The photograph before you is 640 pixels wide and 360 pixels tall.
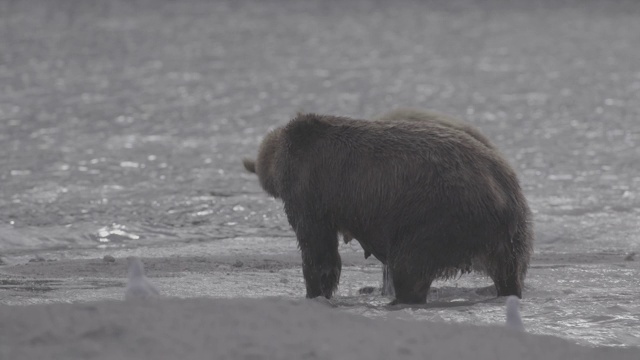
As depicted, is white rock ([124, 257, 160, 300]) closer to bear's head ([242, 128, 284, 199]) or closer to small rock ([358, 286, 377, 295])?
bear's head ([242, 128, 284, 199])

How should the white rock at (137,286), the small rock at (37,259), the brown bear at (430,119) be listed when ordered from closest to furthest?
the white rock at (137,286) < the brown bear at (430,119) < the small rock at (37,259)

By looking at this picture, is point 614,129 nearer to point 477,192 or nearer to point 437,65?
point 437,65

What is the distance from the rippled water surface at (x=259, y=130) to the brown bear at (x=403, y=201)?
0.30m

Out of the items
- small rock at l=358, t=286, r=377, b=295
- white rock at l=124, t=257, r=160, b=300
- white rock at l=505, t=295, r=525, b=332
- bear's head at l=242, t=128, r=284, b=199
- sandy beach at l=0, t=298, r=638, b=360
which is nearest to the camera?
sandy beach at l=0, t=298, r=638, b=360

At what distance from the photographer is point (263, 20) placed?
103ft

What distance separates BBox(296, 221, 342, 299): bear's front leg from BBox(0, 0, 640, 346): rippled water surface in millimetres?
274

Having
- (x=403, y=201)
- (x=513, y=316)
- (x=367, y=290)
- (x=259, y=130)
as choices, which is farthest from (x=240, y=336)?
(x=259, y=130)

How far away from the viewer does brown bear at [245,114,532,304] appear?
7.53 metres

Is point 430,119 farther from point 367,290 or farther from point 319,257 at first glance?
point 319,257

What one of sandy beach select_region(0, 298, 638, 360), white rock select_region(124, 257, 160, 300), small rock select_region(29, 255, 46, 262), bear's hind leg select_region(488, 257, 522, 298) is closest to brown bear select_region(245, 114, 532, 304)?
bear's hind leg select_region(488, 257, 522, 298)

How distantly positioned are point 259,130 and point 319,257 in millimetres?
8095

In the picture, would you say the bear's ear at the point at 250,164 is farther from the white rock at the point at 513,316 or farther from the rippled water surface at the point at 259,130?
the white rock at the point at 513,316

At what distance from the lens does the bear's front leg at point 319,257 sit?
8203mm

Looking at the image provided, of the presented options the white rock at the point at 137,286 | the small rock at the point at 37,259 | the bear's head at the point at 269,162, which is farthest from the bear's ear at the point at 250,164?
the white rock at the point at 137,286
